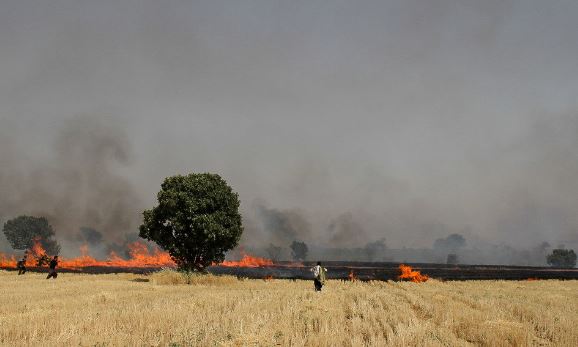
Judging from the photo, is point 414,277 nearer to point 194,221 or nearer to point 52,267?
point 194,221

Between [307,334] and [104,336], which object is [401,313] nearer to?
[307,334]

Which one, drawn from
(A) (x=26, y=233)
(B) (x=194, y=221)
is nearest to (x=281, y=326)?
(B) (x=194, y=221)

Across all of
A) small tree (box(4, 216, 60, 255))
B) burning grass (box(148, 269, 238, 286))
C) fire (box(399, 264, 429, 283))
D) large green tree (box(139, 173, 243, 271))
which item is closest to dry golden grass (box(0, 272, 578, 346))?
burning grass (box(148, 269, 238, 286))

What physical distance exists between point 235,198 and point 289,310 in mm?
31601

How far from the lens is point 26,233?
6142 inches

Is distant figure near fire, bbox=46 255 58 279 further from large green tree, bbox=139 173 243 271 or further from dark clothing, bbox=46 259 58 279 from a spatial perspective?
large green tree, bbox=139 173 243 271

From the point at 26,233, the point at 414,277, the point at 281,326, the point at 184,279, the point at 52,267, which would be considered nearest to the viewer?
the point at 281,326

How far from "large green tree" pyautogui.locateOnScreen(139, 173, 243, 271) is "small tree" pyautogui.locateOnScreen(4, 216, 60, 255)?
136 m

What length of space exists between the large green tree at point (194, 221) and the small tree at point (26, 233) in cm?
13612

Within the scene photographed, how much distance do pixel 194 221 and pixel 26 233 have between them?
473 ft

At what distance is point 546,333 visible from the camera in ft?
50.3

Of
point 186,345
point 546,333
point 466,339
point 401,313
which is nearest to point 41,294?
point 186,345

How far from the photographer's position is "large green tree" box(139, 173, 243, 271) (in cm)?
4509

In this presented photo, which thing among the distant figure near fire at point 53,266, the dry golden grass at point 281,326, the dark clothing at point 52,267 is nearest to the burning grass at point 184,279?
the distant figure near fire at point 53,266
